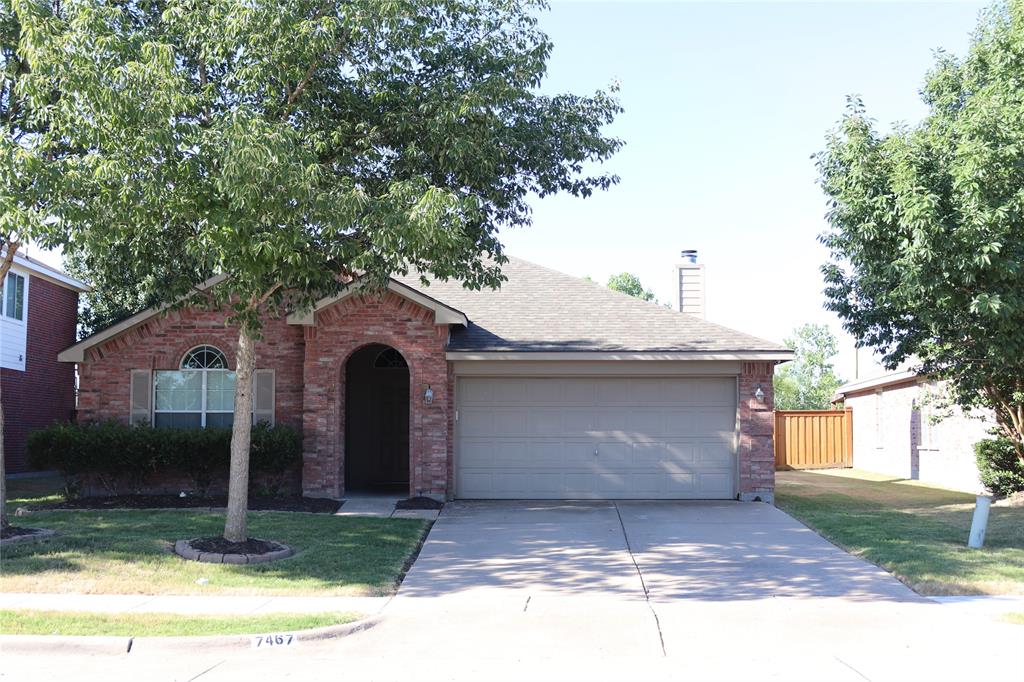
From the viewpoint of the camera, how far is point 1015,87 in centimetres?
1230

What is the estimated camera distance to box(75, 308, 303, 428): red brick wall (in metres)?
16.8

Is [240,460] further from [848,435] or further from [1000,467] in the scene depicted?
[848,435]

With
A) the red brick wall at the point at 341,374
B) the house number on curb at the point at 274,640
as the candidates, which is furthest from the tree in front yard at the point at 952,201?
the house number on curb at the point at 274,640

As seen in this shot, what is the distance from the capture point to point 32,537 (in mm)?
11883

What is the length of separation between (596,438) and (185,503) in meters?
7.18

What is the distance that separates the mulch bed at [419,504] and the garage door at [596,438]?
1.13m

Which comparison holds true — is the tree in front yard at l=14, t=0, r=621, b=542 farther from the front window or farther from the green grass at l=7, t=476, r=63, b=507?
the green grass at l=7, t=476, r=63, b=507

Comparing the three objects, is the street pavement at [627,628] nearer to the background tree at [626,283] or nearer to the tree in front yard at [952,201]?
the tree in front yard at [952,201]

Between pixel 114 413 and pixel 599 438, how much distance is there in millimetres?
8755

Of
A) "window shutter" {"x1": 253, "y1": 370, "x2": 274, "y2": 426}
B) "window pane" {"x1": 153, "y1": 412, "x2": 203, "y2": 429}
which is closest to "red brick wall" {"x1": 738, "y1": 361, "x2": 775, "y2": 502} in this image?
"window shutter" {"x1": 253, "y1": 370, "x2": 274, "y2": 426}

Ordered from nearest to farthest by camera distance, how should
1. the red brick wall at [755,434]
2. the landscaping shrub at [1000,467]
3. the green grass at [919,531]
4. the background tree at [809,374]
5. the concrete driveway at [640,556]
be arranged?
the concrete driveway at [640,556] < the green grass at [919,531] < the red brick wall at [755,434] < the landscaping shrub at [1000,467] < the background tree at [809,374]

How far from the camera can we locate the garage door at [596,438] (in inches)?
671

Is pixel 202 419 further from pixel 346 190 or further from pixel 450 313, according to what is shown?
pixel 346 190

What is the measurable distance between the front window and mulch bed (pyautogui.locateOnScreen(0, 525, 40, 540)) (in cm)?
466
